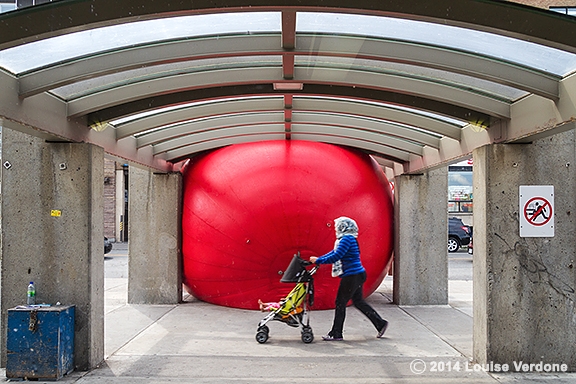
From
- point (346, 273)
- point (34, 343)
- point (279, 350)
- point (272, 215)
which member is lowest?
point (279, 350)

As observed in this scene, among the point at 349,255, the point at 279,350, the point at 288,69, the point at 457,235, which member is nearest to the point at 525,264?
the point at 349,255

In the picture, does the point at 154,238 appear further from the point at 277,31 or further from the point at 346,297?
the point at 277,31

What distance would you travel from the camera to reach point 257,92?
713 cm

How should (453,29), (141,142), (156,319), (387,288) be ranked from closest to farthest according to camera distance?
(453,29), (141,142), (156,319), (387,288)

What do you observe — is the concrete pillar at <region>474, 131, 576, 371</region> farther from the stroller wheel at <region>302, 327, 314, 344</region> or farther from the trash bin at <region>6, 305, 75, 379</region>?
the trash bin at <region>6, 305, 75, 379</region>

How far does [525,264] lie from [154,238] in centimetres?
727

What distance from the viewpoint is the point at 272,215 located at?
10.1 m

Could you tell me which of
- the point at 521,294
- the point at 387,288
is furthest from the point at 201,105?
the point at 387,288

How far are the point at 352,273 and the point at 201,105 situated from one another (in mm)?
3183

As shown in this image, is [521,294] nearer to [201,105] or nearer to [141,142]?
[201,105]

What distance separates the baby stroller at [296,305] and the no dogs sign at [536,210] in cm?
295

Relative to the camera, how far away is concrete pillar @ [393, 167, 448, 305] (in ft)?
38.6

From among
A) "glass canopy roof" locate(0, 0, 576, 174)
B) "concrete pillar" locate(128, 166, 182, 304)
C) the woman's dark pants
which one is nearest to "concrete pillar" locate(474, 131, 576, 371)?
"glass canopy roof" locate(0, 0, 576, 174)

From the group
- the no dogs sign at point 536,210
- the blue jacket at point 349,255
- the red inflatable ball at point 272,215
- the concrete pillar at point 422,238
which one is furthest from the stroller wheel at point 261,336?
the concrete pillar at point 422,238
